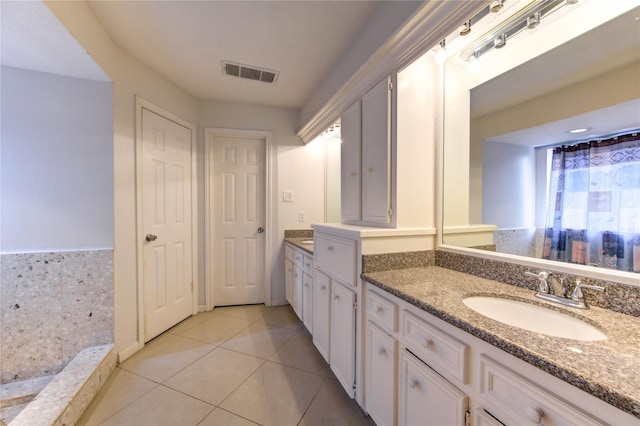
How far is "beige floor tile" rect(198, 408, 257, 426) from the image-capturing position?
1415mm

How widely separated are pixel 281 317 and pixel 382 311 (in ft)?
5.98

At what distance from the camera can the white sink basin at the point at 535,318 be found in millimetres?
832

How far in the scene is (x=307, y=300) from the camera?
2.28 meters

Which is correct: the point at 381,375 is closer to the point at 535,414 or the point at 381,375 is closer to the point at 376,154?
the point at 535,414

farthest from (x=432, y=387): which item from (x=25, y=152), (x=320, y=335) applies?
(x=25, y=152)

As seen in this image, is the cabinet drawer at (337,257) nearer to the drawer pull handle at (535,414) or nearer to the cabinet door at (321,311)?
the cabinet door at (321,311)

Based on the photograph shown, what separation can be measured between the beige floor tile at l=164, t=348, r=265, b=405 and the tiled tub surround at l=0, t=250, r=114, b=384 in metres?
0.67

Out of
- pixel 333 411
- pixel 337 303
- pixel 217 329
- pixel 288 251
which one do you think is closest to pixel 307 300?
pixel 337 303

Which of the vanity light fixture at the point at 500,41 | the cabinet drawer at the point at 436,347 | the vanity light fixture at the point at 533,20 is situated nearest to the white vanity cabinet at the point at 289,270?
the cabinet drawer at the point at 436,347

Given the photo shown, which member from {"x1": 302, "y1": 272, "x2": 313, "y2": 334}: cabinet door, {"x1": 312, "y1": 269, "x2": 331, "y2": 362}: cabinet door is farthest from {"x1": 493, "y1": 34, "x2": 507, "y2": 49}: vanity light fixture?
{"x1": 302, "y1": 272, "x2": 313, "y2": 334}: cabinet door

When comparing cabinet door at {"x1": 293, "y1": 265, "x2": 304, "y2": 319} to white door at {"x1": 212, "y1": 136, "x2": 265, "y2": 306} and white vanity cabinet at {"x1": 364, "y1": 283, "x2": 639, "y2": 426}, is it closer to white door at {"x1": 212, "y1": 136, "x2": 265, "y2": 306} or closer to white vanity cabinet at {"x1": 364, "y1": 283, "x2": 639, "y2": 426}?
white door at {"x1": 212, "y1": 136, "x2": 265, "y2": 306}

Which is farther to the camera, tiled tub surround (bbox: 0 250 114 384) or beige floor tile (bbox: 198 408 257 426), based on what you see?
tiled tub surround (bbox: 0 250 114 384)

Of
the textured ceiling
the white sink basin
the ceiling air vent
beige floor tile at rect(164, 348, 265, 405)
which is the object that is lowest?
beige floor tile at rect(164, 348, 265, 405)

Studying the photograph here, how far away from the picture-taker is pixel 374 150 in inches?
66.1
